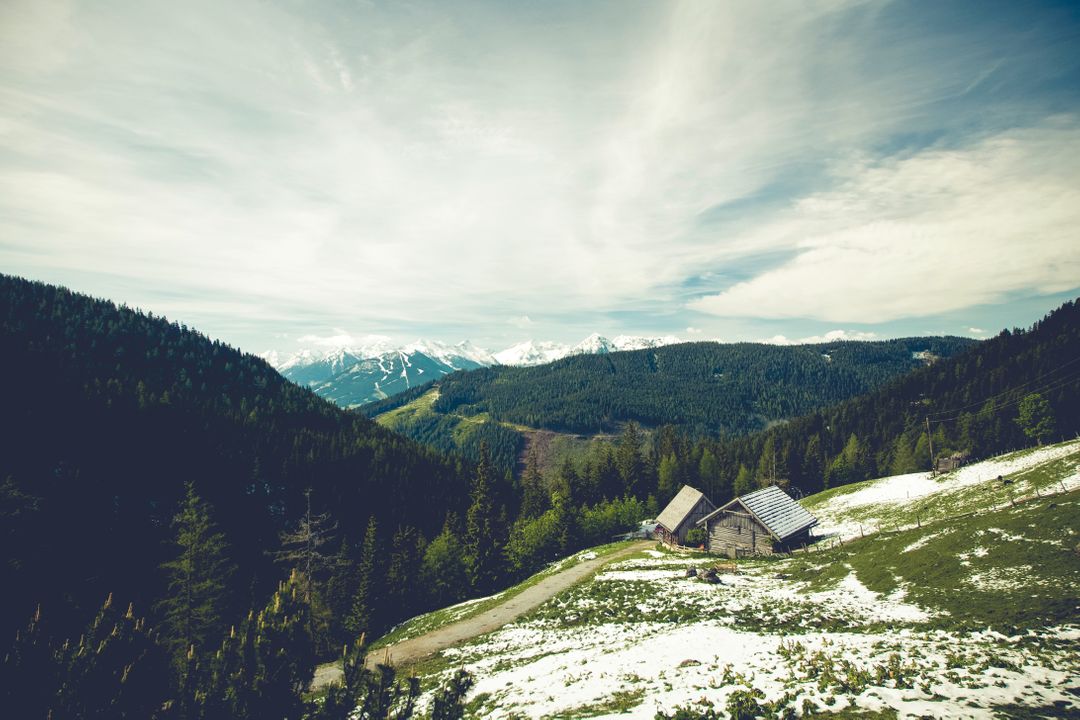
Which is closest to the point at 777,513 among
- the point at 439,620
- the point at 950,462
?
the point at 439,620

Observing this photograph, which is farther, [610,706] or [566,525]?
[566,525]

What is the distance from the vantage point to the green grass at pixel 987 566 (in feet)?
61.5

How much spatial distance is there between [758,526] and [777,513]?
2969 millimetres

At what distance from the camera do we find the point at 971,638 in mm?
16359

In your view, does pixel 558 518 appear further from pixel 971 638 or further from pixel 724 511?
pixel 971 638

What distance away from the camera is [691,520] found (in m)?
65.4

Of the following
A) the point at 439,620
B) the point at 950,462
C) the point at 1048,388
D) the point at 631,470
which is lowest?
the point at 439,620

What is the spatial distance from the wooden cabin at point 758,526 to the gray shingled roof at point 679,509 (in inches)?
350

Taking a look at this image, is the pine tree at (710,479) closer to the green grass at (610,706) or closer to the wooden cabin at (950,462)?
the wooden cabin at (950,462)

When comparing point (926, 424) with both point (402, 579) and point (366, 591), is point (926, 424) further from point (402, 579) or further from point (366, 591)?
point (366, 591)

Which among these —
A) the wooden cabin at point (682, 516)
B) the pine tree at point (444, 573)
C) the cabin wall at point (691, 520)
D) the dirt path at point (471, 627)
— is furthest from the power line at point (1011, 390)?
the pine tree at point (444, 573)

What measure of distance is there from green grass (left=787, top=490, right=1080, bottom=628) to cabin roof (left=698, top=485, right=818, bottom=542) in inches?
423

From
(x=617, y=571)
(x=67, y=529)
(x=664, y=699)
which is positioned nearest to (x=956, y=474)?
(x=617, y=571)

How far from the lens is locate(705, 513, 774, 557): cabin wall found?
49281 mm
